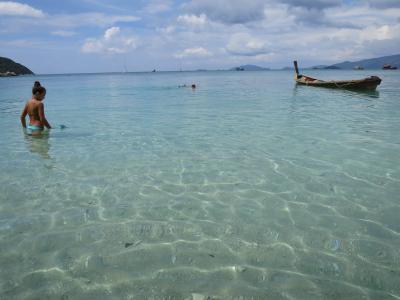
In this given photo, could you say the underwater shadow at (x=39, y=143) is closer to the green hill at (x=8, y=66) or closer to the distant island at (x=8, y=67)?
the distant island at (x=8, y=67)

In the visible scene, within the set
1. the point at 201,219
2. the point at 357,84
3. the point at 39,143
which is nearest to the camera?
the point at 201,219

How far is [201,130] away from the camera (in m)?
12.6

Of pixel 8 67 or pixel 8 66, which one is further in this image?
pixel 8 66

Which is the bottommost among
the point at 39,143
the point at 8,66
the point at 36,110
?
the point at 39,143

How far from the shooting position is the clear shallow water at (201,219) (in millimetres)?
3635

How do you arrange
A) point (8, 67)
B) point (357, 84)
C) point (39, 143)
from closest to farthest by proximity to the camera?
point (39, 143)
point (357, 84)
point (8, 67)

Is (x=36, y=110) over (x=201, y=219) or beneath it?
over

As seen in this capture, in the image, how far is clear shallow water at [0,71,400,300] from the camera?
3.63m

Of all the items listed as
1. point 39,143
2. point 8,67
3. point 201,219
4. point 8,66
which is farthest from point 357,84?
point 8,66

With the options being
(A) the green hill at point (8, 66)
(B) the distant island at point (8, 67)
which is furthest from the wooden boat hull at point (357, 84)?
(A) the green hill at point (8, 66)

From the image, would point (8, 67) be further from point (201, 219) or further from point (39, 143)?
point (201, 219)

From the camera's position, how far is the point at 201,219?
512cm

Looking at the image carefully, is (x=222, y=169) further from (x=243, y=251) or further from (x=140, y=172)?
(x=243, y=251)

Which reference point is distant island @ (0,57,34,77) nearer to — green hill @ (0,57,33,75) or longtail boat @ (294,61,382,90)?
green hill @ (0,57,33,75)
